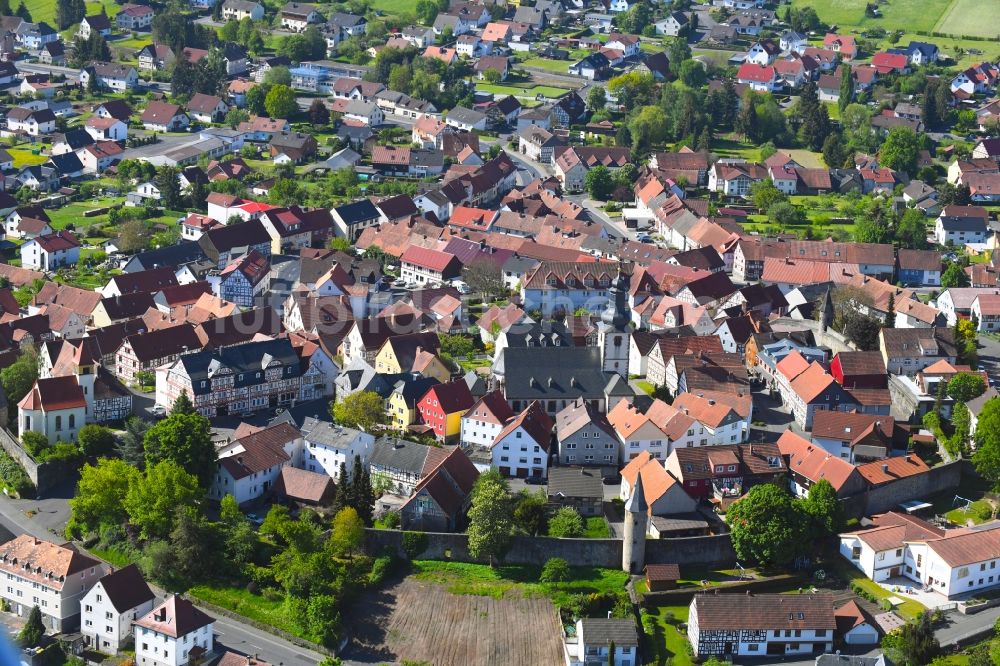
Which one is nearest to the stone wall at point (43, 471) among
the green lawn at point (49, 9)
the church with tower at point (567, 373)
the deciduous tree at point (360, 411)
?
the deciduous tree at point (360, 411)

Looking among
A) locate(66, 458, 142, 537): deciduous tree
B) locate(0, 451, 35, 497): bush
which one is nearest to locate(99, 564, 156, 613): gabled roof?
locate(66, 458, 142, 537): deciduous tree

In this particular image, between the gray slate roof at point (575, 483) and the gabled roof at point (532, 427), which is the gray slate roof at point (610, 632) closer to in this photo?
the gray slate roof at point (575, 483)

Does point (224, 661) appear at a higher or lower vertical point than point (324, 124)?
higher

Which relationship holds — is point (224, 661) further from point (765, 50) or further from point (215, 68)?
point (765, 50)

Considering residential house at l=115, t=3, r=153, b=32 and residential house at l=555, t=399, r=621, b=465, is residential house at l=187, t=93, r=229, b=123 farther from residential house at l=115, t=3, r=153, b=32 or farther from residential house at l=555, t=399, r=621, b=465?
residential house at l=555, t=399, r=621, b=465

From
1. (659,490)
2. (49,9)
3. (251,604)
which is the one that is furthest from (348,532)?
(49,9)

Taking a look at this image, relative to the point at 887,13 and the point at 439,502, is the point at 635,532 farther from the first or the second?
the point at 887,13

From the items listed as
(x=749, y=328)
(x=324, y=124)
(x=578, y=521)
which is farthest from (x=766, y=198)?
(x=578, y=521)
